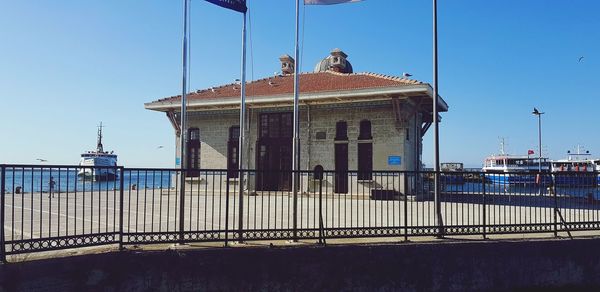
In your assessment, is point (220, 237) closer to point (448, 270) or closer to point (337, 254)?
point (337, 254)

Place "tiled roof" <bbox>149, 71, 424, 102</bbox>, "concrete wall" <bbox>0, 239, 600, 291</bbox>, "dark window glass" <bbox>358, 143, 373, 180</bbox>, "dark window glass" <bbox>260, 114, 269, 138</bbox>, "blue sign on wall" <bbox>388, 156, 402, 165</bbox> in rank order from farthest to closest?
"dark window glass" <bbox>260, 114, 269, 138</bbox> < "dark window glass" <bbox>358, 143, 373, 180</bbox> < "tiled roof" <bbox>149, 71, 424, 102</bbox> < "blue sign on wall" <bbox>388, 156, 402, 165</bbox> < "concrete wall" <bbox>0, 239, 600, 291</bbox>

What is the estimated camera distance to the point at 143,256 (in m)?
6.23

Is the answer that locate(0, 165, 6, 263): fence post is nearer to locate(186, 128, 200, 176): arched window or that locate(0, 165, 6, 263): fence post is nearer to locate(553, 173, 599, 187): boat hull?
locate(553, 173, 599, 187): boat hull

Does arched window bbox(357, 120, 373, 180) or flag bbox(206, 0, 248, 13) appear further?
arched window bbox(357, 120, 373, 180)

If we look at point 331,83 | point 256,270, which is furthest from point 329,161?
point 256,270

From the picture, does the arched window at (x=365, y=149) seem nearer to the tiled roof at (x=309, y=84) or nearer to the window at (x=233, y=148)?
the tiled roof at (x=309, y=84)

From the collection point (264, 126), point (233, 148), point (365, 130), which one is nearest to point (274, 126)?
point (264, 126)

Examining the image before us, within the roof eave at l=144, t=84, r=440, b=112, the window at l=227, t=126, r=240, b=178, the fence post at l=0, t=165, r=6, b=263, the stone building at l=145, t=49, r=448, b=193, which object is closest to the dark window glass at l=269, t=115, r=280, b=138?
the stone building at l=145, t=49, r=448, b=193

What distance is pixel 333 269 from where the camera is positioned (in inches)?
271

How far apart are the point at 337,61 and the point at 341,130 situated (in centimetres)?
689

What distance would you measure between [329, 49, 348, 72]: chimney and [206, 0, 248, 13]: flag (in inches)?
668

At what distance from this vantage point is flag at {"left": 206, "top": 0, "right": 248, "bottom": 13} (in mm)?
8603

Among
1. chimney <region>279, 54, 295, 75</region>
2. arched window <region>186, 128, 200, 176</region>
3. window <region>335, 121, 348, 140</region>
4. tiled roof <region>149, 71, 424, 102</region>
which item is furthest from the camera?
chimney <region>279, 54, 295, 75</region>

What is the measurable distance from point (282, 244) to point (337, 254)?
36.2 inches
